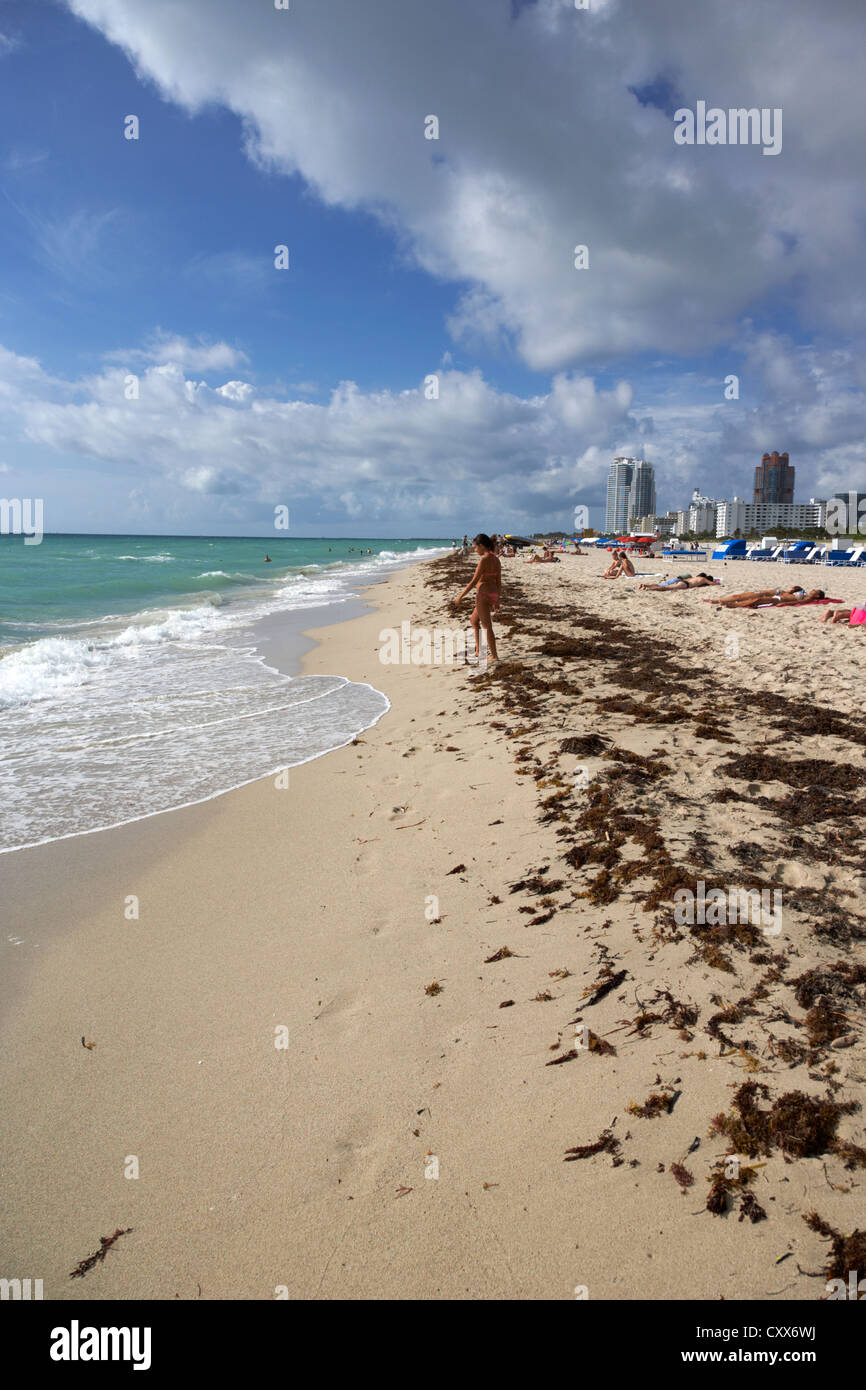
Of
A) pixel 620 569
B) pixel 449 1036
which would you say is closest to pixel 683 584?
pixel 620 569

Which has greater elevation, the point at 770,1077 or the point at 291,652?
the point at 291,652

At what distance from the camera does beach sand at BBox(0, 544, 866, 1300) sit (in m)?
2.21

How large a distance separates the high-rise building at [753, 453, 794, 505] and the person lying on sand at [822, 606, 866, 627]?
164 m

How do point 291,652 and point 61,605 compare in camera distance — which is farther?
point 61,605

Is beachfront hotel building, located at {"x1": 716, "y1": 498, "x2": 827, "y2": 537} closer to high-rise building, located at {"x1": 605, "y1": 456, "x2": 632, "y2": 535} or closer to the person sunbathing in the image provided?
high-rise building, located at {"x1": 605, "y1": 456, "x2": 632, "y2": 535}

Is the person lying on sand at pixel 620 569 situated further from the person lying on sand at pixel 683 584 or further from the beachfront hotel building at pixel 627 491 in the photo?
the beachfront hotel building at pixel 627 491

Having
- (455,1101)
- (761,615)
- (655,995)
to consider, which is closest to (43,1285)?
(455,1101)

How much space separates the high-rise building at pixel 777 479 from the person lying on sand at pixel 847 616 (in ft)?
539

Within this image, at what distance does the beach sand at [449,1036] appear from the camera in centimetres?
221

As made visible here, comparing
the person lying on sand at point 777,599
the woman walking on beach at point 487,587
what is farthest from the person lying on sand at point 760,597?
the woman walking on beach at point 487,587
